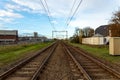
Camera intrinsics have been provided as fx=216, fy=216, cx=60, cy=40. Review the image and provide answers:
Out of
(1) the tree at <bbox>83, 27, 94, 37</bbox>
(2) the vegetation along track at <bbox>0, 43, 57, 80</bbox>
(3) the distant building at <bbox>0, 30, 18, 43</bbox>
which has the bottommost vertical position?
(2) the vegetation along track at <bbox>0, 43, 57, 80</bbox>

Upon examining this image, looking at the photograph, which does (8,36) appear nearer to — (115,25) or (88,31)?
(88,31)

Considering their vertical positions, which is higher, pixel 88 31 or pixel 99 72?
pixel 88 31

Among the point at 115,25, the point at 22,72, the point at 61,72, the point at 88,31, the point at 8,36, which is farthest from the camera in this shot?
the point at 88,31

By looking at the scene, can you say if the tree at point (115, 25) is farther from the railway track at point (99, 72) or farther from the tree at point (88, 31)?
the tree at point (88, 31)

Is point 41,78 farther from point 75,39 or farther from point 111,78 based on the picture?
point 75,39

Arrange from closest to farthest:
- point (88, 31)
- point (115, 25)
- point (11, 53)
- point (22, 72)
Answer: point (22, 72)
point (11, 53)
point (115, 25)
point (88, 31)

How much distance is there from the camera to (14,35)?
114375 mm


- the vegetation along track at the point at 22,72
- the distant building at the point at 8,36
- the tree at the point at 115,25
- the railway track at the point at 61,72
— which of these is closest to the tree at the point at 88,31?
the distant building at the point at 8,36

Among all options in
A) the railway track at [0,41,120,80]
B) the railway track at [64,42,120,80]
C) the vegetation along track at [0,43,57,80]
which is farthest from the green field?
the railway track at [64,42,120,80]

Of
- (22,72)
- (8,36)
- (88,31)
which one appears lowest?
(22,72)

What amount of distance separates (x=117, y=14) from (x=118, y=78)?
4797cm

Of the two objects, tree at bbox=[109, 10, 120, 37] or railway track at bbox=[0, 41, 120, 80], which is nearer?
railway track at bbox=[0, 41, 120, 80]

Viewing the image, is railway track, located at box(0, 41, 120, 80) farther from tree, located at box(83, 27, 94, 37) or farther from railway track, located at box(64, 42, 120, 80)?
tree, located at box(83, 27, 94, 37)

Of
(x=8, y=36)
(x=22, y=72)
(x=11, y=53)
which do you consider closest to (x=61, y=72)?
(x=22, y=72)
